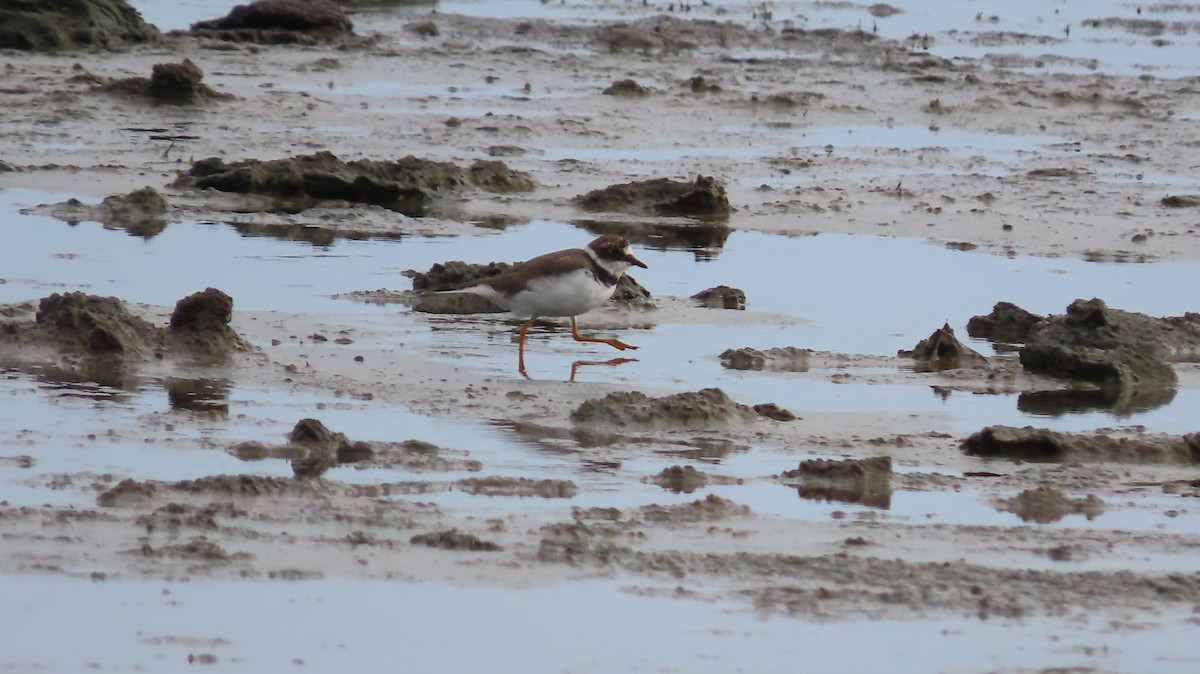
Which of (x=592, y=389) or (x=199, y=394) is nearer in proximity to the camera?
(x=199, y=394)

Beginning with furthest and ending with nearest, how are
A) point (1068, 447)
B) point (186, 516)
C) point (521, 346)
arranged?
point (521, 346), point (1068, 447), point (186, 516)

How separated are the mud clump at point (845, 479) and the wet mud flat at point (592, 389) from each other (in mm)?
16

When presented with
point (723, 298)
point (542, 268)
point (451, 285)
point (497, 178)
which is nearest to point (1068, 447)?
point (542, 268)

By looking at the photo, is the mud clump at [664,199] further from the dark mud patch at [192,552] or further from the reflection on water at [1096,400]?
the dark mud patch at [192,552]

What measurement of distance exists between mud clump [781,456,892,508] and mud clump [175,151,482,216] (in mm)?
→ 6741

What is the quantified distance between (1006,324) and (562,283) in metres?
2.63

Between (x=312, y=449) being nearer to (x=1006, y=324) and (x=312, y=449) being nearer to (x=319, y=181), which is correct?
(x=1006, y=324)

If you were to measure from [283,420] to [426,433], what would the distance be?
0.60m

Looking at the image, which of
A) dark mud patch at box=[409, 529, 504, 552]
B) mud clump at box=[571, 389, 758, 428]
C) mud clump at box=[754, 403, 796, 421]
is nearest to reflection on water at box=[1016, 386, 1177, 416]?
mud clump at box=[754, 403, 796, 421]

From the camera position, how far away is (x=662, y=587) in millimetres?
5785

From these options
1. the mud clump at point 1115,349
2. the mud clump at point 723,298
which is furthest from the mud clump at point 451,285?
the mud clump at point 1115,349

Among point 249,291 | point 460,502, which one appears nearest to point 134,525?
point 460,502

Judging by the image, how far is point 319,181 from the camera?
13.6 meters

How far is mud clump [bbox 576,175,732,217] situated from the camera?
13750 millimetres
